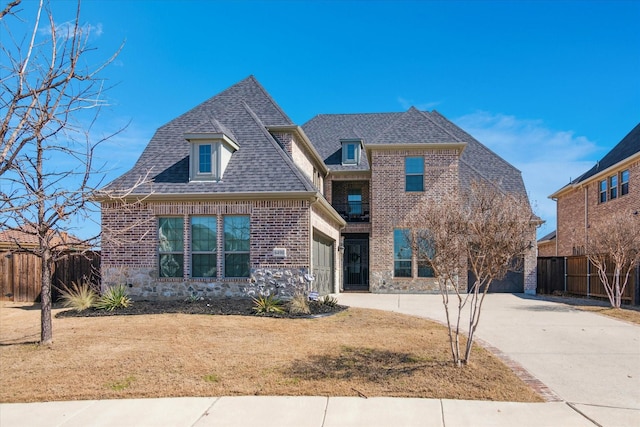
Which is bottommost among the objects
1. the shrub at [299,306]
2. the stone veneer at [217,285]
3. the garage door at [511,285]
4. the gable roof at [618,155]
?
the garage door at [511,285]

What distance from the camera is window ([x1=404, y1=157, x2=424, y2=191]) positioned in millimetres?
21969

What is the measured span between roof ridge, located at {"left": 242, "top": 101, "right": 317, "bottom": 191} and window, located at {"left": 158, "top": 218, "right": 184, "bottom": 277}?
3.76 m

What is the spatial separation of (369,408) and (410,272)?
16.6m

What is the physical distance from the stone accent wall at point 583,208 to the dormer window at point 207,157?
17038 mm

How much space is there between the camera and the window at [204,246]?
48.0 feet

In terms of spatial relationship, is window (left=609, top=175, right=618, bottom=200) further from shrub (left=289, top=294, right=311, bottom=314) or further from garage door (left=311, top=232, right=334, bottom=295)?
shrub (left=289, top=294, right=311, bottom=314)

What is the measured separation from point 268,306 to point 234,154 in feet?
18.4

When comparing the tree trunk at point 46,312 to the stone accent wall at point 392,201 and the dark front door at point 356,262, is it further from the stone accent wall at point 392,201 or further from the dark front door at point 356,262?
the dark front door at point 356,262

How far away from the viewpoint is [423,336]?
9.98m

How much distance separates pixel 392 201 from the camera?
72.7ft

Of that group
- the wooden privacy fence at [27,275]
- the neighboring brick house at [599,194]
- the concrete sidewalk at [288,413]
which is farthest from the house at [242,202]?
the neighboring brick house at [599,194]

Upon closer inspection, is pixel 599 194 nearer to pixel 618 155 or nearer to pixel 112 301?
pixel 618 155

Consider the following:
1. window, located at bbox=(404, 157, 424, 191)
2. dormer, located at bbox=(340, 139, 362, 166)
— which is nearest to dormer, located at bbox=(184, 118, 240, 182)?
window, located at bbox=(404, 157, 424, 191)

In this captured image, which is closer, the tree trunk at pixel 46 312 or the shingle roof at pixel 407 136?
the tree trunk at pixel 46 312
